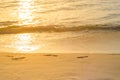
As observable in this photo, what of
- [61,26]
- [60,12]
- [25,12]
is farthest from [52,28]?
[25,12]

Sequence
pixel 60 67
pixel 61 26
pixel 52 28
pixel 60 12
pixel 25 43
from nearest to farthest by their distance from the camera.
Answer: pixel 60 67, pixel 25 43, pixel 52 28, pixel 61 26, pixel 60 12

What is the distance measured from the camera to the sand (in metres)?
4.02

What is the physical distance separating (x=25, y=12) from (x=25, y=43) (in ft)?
13.6

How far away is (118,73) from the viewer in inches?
157

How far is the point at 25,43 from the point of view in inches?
249

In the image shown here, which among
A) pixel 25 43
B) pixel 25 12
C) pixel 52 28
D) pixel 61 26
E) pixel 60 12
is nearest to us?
pixel 25 43

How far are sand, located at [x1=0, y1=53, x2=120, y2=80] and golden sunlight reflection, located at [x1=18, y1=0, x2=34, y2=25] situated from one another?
3881 mm

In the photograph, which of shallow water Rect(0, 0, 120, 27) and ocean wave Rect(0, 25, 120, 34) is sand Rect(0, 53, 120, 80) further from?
shallow water Rect(0, 0, 120, 27)

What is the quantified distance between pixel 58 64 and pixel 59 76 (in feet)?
1.58

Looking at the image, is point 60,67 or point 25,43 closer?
point 60,67

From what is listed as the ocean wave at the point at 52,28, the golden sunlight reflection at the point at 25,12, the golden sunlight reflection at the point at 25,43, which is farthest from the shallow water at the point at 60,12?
the golden sunlight reflection at the point at 25,43

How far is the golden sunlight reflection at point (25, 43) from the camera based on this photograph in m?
5.80

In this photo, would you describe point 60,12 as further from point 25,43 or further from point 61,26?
point 25,43

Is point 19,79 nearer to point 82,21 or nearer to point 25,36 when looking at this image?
point 25,36
